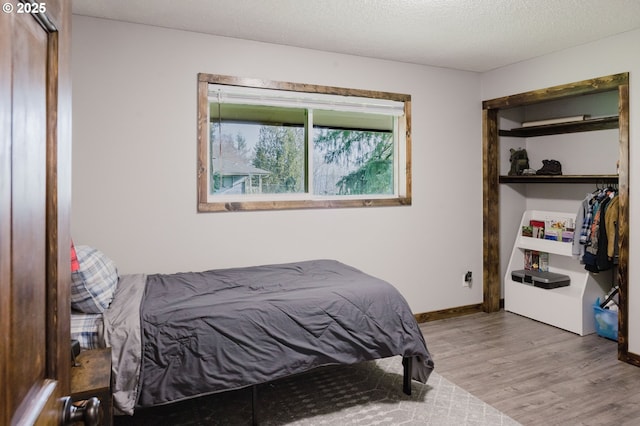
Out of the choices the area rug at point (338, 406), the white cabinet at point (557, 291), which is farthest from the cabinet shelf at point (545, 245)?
the area rug at point (338, 406)

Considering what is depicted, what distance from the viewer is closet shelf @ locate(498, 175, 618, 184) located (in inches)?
163

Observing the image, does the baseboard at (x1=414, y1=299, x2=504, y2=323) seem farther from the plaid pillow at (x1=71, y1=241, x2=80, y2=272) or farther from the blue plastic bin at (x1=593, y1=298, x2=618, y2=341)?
the plaid pillow at (x1=71, y1=241, x2=80, y2=272)

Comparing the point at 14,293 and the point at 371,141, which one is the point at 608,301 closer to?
the point at 371,141

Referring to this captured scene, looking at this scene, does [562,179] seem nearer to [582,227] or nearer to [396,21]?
[582,227]

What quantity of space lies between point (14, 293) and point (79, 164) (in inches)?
119

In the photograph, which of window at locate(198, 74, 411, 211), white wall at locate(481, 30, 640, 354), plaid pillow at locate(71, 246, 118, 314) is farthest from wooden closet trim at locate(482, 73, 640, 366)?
plaid pillow at locate(71, 246, 118, 314)

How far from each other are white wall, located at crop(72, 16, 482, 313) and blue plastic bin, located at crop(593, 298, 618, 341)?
4.20ft

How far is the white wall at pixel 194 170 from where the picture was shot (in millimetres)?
3354

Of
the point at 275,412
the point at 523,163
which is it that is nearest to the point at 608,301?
the point at 523,163

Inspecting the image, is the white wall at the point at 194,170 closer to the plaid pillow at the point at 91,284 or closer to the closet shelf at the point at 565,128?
the closet shelf at the point at 565,128

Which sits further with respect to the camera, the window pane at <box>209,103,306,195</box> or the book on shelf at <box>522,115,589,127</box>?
the book on shelf at <box>522,115,589,127</box>

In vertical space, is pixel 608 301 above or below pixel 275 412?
above

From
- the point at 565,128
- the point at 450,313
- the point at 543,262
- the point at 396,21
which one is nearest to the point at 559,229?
the point at 543,262

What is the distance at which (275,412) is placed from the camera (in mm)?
2787
